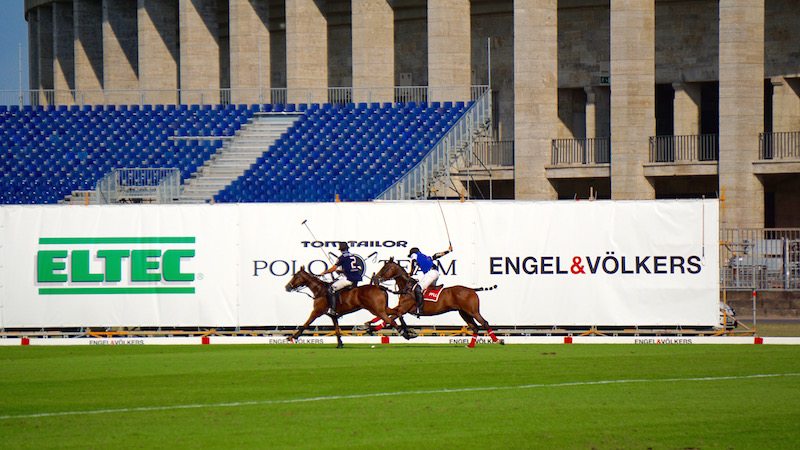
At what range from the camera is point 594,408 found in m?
17.3

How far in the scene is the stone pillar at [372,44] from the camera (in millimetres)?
52312

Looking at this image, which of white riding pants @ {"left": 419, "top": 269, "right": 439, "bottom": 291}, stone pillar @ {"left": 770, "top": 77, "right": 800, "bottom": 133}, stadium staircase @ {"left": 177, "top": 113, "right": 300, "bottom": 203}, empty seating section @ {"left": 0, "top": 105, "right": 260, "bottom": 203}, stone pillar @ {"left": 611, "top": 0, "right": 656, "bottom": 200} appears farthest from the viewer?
stone pillar @ {"left": 770, "top": 77, "right": 800, "bottom": 133}

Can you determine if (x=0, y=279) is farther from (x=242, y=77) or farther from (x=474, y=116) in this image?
(x=242, y=77)

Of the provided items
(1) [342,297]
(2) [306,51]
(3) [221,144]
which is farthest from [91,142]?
(1) [342,297]

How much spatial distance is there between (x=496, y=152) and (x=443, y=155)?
10893 millimetres

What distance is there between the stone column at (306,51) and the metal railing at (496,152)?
617 centimetres

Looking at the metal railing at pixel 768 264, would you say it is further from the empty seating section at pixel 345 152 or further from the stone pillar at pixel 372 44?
the stone pillar at pixel 372 44

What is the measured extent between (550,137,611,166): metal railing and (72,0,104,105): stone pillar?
910 inches

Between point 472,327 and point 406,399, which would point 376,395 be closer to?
point 406,399

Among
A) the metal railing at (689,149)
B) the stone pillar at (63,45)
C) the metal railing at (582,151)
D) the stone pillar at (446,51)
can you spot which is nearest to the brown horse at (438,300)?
the stone pillar at (446,51)

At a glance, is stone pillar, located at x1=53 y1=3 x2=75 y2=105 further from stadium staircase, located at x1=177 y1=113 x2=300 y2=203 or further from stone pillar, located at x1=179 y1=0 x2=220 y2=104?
stadium staircase, located at x1=177 y1=113 x2=300 y2=203

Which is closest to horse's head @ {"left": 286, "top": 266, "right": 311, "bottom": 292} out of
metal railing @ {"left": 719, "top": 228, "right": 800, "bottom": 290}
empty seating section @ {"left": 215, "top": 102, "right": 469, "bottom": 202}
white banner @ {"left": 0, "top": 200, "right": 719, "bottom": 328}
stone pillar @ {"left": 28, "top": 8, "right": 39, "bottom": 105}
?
white banner @ {"left": 0, "top": 200, "right": 719, "bottom": 328}

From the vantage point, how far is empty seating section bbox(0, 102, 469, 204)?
4494 centimetres

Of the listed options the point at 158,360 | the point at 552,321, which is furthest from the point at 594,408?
the point at 552,321
